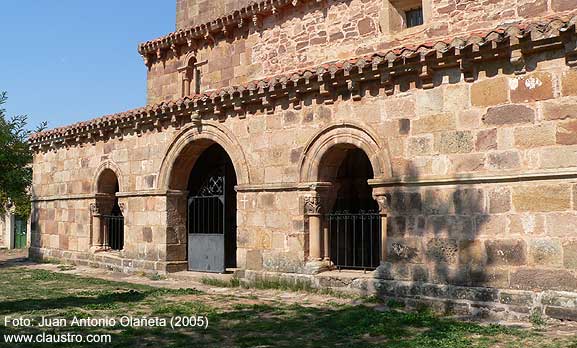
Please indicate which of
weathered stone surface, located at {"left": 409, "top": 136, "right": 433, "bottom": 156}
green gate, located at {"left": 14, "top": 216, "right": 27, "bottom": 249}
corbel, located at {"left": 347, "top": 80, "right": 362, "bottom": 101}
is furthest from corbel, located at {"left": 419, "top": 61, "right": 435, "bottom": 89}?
green gate, located at {"left": 14, "top": 216, "right": 27, "bottom": 249}

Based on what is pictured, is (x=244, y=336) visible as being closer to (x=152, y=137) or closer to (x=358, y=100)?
(x=358, y=100)

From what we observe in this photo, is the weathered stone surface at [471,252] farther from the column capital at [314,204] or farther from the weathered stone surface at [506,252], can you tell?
the column capital at [314,204]

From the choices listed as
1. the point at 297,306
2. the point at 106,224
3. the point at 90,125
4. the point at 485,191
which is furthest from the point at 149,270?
the point at 485,191

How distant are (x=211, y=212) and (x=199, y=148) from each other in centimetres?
152

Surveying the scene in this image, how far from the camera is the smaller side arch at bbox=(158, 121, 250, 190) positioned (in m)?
10.1

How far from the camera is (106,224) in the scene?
13.7 meters

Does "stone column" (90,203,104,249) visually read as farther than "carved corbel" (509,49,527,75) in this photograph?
Yes

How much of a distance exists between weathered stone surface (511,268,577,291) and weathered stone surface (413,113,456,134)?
79.2 inches

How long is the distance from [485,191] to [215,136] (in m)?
5.17

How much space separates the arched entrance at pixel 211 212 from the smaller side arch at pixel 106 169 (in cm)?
165

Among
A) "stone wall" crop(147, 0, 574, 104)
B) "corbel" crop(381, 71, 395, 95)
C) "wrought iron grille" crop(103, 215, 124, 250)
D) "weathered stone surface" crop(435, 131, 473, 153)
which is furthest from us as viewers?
"wrought iron grille" crop(103, 215, 124, 250)

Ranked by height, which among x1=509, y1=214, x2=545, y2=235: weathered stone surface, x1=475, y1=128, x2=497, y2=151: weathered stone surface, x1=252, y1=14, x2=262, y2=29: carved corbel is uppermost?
x1=252, y1=14, x2=262, y2=29: carved corbel

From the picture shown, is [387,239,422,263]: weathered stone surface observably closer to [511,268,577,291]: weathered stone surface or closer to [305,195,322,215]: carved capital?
[511,268,577,291]: weathered stone surface

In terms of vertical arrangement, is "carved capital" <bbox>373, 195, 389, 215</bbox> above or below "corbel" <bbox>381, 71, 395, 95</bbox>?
below
